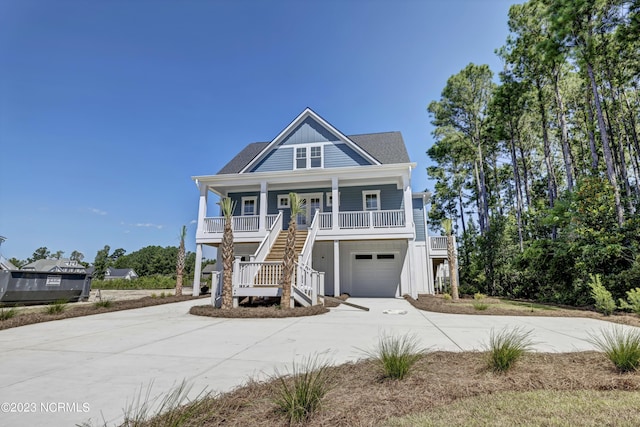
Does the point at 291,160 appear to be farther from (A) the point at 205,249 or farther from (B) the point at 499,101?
(B) the point at 499,101

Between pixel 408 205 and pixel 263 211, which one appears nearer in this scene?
pixel 408 205

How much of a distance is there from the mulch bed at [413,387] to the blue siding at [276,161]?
1421 cm

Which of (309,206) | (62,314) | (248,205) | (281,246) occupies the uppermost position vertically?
(248,205)

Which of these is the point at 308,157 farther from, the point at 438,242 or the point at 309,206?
the point at 438,242

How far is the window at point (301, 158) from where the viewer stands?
16.5 m

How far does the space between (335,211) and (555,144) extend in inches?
808

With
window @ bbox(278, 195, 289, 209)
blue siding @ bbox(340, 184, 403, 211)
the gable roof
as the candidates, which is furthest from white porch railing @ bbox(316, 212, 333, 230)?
the gable roof

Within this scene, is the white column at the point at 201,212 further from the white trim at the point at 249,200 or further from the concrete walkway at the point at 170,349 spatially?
the concrete walkway at the point at 170,349

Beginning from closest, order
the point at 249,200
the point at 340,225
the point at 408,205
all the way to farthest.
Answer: the point at 408,205 < the point at 340,225 < the point at 249,200

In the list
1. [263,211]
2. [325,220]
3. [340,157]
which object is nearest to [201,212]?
[263,211]

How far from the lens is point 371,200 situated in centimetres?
1597

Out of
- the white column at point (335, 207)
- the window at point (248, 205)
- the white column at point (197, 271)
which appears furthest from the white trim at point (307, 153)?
the white column at point (197, 271)

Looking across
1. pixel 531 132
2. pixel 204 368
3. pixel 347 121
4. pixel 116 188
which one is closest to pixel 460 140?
pixel 531 132

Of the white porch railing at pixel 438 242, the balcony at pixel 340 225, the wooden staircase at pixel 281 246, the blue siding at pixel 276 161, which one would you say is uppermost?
the blue siding at pixel 276 161
